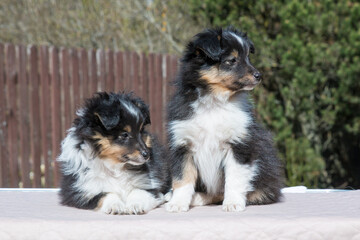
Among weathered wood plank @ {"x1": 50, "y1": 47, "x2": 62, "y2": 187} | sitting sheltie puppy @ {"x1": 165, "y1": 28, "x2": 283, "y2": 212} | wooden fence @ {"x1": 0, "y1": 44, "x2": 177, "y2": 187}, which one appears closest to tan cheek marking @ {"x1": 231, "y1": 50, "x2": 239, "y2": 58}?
sitting sheltie puppy @ {"x1": 165, "y1": 28, "x2": 283, "y2": 212}

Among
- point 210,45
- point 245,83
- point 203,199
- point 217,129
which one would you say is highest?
point 210,45

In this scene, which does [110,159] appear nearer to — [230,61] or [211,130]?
[211,130]

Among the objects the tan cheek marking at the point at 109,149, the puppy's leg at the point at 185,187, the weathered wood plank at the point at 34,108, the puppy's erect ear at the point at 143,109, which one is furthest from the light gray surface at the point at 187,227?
Result: the weathered wood plank at the point at 34,108

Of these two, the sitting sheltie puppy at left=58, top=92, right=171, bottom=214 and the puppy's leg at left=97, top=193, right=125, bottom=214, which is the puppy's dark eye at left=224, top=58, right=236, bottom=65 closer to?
the sitting sheltie puppy at left=58, top=92, right=171, bottom=214

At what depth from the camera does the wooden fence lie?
751cm

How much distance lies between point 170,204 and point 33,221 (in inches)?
41.8

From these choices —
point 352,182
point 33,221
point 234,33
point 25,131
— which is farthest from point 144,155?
point 352,182

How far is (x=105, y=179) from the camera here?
4.08 m

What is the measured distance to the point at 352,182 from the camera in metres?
9.40

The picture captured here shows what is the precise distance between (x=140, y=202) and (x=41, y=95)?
14.5 ft

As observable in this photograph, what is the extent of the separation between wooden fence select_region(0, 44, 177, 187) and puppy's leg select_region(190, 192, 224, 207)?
299 cm

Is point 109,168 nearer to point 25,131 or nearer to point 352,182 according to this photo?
point 25,131

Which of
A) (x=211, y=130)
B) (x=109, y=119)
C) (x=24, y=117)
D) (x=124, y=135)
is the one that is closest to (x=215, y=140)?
(x=211, y=130)

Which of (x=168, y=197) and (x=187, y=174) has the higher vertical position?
(x=187, y=174)
